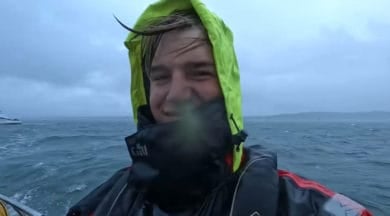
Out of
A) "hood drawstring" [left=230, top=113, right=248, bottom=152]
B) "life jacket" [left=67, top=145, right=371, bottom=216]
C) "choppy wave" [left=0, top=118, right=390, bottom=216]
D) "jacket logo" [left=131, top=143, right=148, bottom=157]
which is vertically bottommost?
"choppy wave" [left=0, top=118, right=390, bottom=216]

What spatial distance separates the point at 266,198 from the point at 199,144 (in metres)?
0.25

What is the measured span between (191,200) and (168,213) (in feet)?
0.34

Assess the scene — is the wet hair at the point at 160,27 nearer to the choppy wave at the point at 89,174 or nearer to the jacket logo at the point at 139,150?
the jacket logo at the point at 139,150

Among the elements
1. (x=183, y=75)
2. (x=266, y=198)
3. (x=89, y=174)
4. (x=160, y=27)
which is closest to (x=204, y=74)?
(x=183, y=75)

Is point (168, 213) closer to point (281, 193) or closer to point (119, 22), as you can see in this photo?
point (281, 193)

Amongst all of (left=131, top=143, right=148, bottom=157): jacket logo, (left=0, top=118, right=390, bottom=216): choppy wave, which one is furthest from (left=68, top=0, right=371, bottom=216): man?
(left=0, top=118, right=390, bottom=216): choppy wave

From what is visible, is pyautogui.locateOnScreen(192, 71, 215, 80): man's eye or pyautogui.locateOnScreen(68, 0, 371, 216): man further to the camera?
pyautogui.locateOnScreen(192, 71, 215, 80): man's eye

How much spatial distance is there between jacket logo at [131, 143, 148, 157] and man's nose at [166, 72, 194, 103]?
17 centimetres

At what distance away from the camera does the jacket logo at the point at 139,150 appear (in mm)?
1207

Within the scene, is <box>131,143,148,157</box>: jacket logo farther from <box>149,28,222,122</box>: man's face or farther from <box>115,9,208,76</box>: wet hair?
<box>115,9,208,76</box>: wet hair

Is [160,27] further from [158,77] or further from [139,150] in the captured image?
[139,150]

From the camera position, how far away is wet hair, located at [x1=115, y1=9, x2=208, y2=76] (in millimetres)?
1316

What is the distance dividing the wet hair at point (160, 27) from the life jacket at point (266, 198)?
46cm

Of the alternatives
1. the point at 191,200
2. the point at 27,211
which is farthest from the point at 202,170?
the point at 27,211
